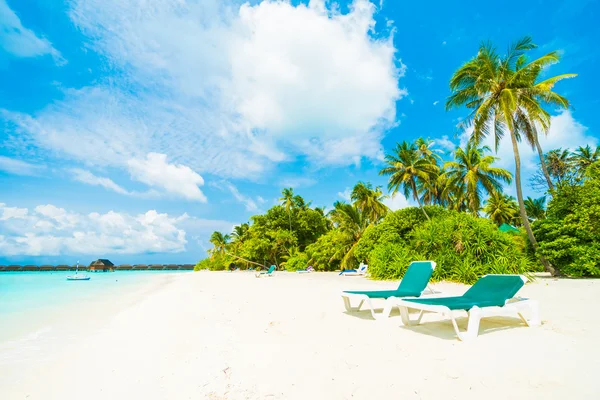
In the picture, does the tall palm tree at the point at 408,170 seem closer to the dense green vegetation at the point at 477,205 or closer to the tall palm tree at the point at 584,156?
the dense green vegetation at the point at 477,205

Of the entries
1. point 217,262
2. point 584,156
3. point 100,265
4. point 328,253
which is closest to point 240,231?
point 217,262

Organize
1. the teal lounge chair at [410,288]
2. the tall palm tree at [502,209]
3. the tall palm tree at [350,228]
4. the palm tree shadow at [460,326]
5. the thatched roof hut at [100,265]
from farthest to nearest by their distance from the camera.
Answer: the thatched roof hut at [100,265] < the tall palm tree at [502,209] < the tall palm tree at [350,228] < the teal lounge chair at [410,288] < the palm tree shadow at [460,326]

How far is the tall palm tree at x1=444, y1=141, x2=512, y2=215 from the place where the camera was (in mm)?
24312

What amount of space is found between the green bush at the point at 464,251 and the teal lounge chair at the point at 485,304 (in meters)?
7.02

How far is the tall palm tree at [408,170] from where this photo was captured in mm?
24188

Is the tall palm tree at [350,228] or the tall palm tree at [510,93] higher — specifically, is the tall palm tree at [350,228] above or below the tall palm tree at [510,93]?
below

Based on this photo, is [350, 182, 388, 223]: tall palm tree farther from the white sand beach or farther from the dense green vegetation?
the white sand beach

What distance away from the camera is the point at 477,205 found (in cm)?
2566

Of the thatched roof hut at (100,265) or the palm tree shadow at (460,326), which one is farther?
the thatched roof hut at (100,265)

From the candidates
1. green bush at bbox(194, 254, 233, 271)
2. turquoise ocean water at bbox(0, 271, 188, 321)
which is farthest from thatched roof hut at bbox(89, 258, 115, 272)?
turquoise ocean water at bbox(0, 271, 188, 321)

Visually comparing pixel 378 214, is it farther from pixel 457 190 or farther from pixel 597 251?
pixel 597 251

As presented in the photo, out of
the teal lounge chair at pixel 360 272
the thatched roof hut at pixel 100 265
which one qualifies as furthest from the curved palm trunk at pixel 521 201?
the thatched roof hut at pixel 100 265

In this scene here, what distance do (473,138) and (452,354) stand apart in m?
16.3

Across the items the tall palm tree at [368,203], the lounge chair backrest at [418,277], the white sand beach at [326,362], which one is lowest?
the white sand beach at [326,362]
